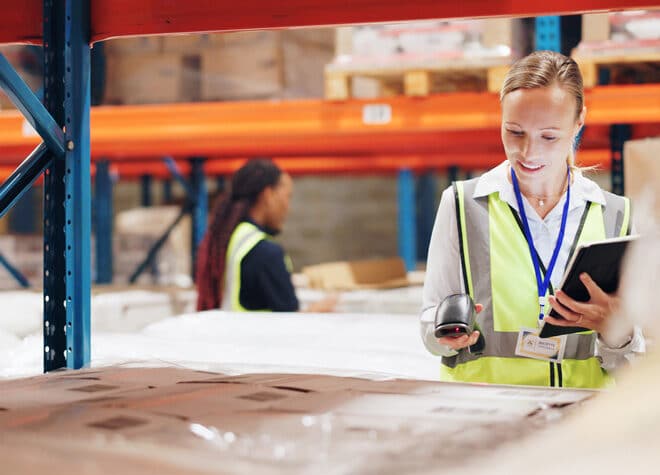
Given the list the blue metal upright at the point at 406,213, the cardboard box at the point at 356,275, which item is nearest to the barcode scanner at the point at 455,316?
the cardboard box at the point at 356,275

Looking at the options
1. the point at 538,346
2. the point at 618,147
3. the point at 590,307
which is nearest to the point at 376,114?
the point at 618,147

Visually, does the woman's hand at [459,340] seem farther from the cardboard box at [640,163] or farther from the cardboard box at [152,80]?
the cardboard box at [152,80]

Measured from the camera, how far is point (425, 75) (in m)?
4.28

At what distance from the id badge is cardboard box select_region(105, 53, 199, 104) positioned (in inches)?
143

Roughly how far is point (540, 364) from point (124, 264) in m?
6.58

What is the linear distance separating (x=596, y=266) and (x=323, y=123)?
2869 mm

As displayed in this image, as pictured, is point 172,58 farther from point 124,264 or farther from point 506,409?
point 506,409

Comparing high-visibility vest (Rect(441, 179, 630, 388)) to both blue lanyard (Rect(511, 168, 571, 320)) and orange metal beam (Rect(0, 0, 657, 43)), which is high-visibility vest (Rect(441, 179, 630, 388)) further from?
orange metal beam (Rect(0, 0, 657, 43))

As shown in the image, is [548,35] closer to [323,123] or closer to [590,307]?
[323,123]

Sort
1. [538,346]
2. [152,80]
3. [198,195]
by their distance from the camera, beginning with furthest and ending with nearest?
1. [198,195]
2. [152,80]
3. [538,346]

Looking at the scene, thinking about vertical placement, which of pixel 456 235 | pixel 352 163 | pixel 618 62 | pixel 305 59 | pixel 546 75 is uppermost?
pixel 305 59

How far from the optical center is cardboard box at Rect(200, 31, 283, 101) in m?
4.87

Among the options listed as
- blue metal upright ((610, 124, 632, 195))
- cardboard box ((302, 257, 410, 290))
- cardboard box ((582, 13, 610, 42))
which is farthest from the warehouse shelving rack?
cardboard box ((302, 257, 410, 290))

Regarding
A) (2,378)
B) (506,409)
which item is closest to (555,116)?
(506,409)
